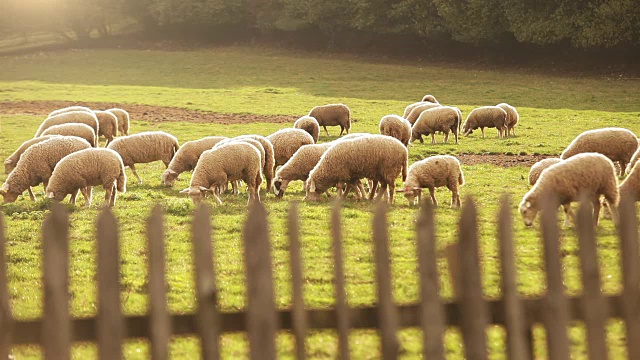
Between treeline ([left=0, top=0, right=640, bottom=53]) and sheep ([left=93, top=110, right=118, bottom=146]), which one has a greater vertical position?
treeline ([left=0, top=0, right=640, bottom=53])

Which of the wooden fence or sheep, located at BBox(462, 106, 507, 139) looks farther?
sheep, located at BBox(462, 106, 507, 139)

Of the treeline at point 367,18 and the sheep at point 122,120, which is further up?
the treeline at point 367,18

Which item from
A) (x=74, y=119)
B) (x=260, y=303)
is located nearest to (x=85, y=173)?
(x=74, y=119)

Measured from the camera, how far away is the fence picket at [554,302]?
12.8 ft

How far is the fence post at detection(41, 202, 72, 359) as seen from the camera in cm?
362

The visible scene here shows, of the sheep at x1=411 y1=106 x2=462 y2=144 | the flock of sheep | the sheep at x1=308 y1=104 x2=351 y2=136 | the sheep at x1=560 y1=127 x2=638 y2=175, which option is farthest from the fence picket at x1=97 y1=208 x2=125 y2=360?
the sheep at x1=308 y1=104 x2=351 y2=136

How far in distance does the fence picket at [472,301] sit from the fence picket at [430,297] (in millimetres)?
142

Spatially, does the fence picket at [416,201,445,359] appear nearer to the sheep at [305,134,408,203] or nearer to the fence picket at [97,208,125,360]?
the fence picket at [97,208,125,360]

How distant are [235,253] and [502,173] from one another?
29.0 ft

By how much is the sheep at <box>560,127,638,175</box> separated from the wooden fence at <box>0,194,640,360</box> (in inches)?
438

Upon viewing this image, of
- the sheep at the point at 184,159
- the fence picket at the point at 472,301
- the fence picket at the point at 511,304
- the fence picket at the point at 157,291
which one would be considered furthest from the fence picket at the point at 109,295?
the sheep at the point at 184,159

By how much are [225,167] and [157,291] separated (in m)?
10.8

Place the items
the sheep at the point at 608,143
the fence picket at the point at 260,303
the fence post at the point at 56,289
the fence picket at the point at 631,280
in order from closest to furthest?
the fence post at the point at 56,289, the fence picket at the point at 260,303, the fence picket at the point at 631,280, the sheep at the point at 608,143

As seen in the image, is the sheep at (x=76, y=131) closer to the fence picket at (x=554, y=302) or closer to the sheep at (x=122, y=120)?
the sheep at (x=122, y=120)
